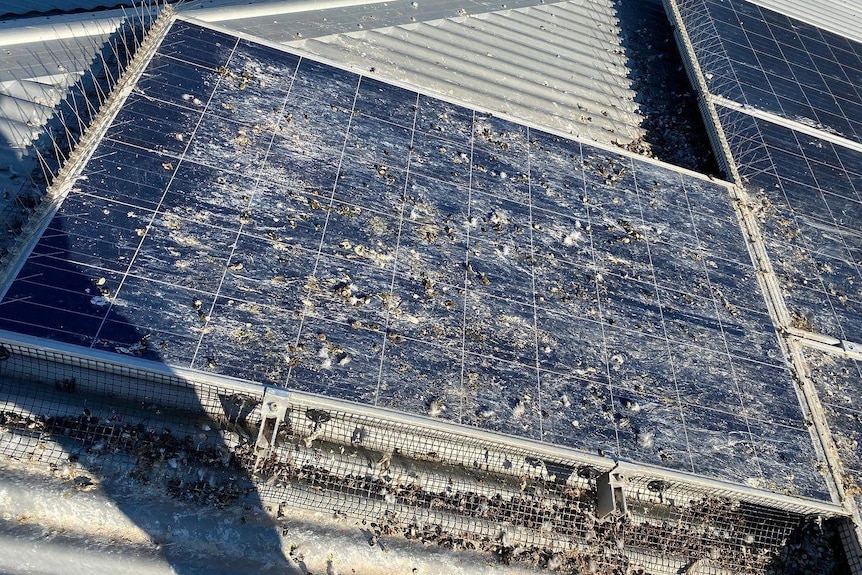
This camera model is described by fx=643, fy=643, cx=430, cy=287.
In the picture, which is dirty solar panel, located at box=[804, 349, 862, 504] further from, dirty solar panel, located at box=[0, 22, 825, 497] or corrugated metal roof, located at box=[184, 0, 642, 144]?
corrugated metal roof, located at box=[184, 0, 642, 144]

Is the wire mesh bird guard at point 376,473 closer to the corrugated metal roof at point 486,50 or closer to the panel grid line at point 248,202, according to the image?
the panel grid line at point 248,202

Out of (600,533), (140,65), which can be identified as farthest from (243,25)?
(600,533)

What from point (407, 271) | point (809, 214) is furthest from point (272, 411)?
point (809, 214)

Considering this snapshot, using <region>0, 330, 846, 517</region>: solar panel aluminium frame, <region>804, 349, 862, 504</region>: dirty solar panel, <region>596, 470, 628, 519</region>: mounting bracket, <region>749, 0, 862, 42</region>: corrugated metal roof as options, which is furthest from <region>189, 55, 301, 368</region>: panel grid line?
<region>749, 0, 862, 42</region>: corrugated metal roof

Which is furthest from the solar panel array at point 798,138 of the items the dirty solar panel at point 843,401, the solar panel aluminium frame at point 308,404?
the solar panel aluminium frame at point 308,404

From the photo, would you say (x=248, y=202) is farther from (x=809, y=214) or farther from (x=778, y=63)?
(x=778, y=63)

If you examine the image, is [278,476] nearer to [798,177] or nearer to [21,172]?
[21,172]
